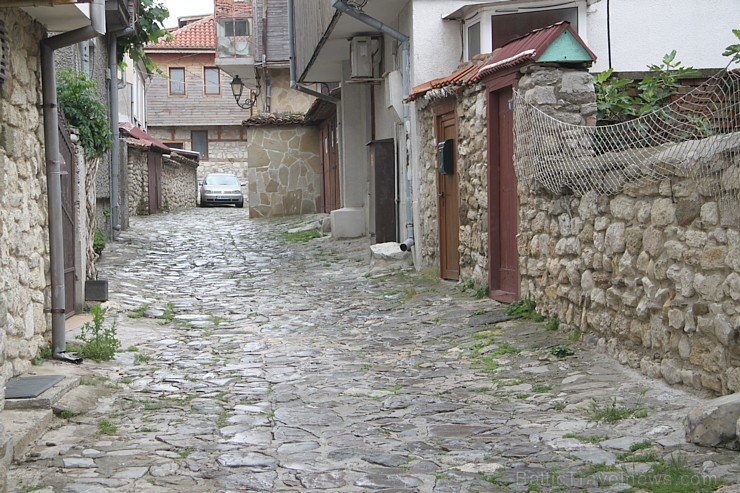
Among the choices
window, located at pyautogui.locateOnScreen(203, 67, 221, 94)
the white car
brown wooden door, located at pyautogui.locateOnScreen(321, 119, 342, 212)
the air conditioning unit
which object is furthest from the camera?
window, located at pyautogui.locateOnScreen(203, 67, 221, 94)

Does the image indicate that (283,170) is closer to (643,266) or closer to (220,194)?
(220,194)

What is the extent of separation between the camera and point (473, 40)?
39.6ft

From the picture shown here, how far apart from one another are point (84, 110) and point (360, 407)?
521 centimetres

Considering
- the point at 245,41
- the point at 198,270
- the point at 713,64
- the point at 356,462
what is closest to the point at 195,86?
the point at 245,41

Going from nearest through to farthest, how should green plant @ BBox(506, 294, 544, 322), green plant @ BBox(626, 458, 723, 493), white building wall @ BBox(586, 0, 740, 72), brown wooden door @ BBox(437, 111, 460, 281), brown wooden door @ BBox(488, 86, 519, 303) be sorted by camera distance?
green plant @ BBox(626, 458, 723, 493) < green plant @ BBox(506, 294, 544, 322) < brown wooden door @ BBox(488, 86, 519, 303) < brown wooden door @ BBox(437, 111, 460, 281) < white building wall @ BBox(586, 0, 740, 72)

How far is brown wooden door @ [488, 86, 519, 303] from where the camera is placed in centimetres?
909

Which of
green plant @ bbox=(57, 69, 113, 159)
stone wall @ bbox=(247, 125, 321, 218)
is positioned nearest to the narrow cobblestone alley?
green plant @ bbox=(57, 69, 113, 159)

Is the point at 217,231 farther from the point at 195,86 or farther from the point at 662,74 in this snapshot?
the point at 195,86

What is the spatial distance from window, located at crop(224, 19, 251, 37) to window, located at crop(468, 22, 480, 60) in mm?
21508

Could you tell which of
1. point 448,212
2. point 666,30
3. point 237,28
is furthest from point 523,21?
point 237,28

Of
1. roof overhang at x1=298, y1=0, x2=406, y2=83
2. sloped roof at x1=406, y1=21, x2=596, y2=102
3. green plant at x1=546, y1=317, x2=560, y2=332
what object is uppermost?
roof overhang at x1=298, y1=0, x2=406, y2=83

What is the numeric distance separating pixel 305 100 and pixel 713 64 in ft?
63.8

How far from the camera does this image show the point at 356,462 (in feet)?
15.7

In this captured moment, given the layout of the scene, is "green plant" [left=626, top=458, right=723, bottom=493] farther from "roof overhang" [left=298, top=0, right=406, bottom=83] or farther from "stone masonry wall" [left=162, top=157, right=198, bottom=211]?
"stone masonry wall" [left=162, top=157, right=198, bottom=211]
